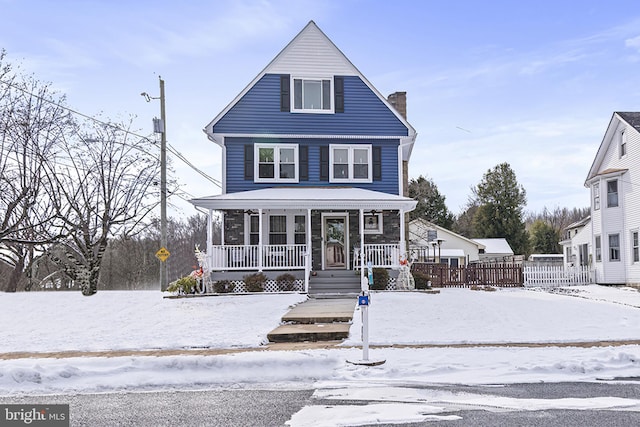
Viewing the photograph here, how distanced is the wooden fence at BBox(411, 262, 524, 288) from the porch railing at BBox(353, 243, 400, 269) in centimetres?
405

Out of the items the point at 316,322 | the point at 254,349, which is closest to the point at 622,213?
the point at 316,322

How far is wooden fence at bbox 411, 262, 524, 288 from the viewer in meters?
22.0

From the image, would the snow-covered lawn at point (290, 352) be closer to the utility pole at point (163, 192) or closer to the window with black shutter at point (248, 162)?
the utility pole at point (163, 192)

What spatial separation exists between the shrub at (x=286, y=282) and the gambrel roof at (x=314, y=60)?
6243 millimetres

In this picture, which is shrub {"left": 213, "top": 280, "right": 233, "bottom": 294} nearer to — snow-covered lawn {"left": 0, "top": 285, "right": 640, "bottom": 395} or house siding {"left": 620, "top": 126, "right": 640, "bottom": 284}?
snow-covered lawn {"left": 0, "top": 285, "right": 640, "bottom": 395}

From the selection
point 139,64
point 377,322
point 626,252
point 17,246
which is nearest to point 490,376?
point 377,322

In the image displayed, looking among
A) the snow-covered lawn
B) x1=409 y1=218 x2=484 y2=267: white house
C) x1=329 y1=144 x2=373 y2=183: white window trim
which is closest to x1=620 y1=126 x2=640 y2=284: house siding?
the snow-covered lawn

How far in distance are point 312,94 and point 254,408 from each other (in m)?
16.2

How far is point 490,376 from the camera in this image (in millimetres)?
6891

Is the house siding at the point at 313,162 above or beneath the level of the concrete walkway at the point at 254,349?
above

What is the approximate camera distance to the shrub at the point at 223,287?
16828 millimetres

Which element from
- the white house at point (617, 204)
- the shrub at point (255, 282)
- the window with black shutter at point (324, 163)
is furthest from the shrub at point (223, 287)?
the white house at point (617, 204)

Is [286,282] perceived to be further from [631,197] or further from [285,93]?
[631,197]

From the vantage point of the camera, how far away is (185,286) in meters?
16.5
